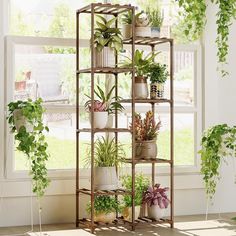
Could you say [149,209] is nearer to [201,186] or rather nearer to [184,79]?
[201,186]

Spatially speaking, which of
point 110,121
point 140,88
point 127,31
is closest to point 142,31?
point 127,31

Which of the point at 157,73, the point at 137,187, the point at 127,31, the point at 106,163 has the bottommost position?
the point at 137,187

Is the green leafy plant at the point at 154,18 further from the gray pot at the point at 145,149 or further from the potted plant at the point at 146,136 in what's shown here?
the gray pot at the point at 145,149

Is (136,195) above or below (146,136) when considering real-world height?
below

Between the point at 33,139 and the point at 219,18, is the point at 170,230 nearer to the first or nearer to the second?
the point at 33,139

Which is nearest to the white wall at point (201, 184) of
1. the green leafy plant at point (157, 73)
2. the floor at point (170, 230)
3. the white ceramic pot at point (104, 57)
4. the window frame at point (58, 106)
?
the window frame at point (58, 106)

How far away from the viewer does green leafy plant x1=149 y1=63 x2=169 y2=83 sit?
5688mm

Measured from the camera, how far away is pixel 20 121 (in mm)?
5184

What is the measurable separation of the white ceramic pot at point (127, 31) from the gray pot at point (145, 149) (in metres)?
0.92

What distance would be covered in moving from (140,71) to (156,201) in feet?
3.72

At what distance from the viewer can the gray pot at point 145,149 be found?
5.60 metres

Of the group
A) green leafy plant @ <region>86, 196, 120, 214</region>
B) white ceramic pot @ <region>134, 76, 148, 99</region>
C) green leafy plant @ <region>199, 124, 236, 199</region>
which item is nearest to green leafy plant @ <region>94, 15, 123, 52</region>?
white ceramic pot @ <region>134, 76, 148, 99</region>

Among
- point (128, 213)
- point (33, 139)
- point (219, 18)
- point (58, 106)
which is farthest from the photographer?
point (219, 18)

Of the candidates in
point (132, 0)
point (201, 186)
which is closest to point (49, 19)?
point (132, 0)
